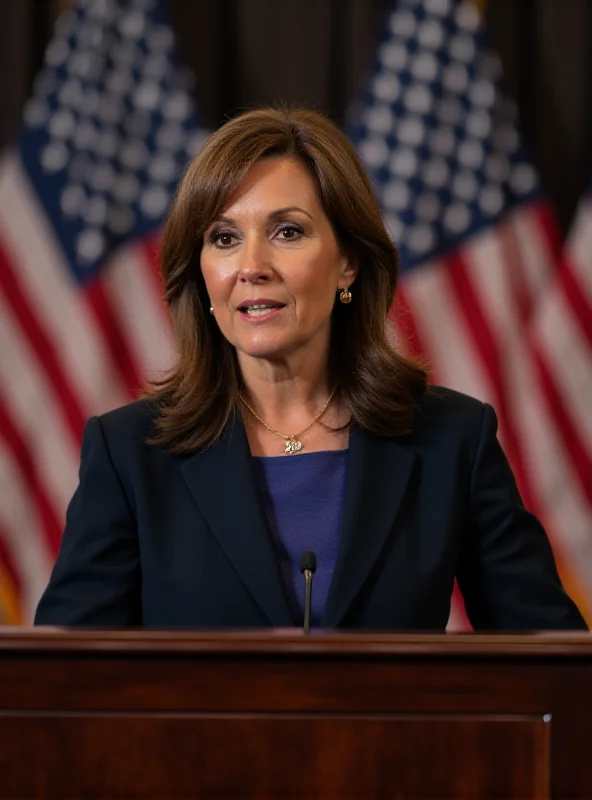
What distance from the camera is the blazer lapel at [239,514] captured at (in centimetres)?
179

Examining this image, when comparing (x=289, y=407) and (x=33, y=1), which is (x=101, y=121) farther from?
(x=289, y=407)

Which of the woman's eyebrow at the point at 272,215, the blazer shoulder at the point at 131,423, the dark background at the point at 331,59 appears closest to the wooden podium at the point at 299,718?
the blazer shoulder at the point at 131,423

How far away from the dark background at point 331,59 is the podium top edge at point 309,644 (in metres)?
2.55

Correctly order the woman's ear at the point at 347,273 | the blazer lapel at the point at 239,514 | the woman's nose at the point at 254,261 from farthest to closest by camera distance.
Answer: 1. the woman's ear at the point at 347,273
2. the woman's nose at the point at 254,261
3. the blazer lapel at the point at 239,514

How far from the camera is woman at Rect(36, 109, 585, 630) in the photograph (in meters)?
1.84

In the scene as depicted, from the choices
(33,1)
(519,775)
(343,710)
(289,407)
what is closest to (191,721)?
(343,710)

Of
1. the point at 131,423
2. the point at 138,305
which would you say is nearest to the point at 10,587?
the point at 138,305

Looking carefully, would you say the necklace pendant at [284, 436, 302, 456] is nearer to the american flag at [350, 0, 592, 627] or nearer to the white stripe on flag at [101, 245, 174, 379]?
the american flag at [350, 0, 592, 627]

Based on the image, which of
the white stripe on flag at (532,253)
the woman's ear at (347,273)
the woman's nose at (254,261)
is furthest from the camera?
the white stripe on flag at (532,253)

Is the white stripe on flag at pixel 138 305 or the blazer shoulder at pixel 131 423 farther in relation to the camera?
the white stripe on flag at pixel 138 305

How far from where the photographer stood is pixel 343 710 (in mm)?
1043

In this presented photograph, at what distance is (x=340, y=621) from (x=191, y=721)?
74cm

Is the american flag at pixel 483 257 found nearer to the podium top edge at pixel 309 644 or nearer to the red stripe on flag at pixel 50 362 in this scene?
the red stripe on flag at pixel 50 362

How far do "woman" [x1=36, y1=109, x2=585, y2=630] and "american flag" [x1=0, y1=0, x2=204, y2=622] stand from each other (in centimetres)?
127
